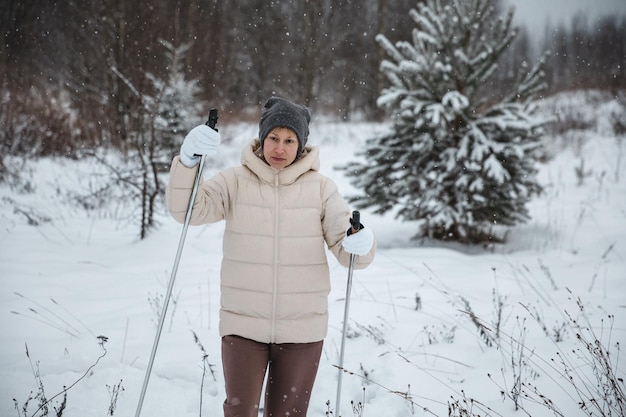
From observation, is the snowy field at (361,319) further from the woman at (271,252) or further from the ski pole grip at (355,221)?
the ski pole grip at (355,221)

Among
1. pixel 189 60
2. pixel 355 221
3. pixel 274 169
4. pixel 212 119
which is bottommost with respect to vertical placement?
pixel 355 221

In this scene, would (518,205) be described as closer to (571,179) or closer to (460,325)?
(460,325)

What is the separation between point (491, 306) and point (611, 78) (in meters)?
17.4

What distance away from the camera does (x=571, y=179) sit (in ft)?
34.1

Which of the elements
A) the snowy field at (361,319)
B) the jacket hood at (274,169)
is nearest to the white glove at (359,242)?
the jacket hood at (274,169)

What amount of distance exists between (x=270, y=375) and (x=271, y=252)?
1.82 ft

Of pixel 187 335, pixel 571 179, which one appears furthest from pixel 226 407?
pixel 571 179

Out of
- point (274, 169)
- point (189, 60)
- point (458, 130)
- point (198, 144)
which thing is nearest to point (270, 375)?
point (274, 169)

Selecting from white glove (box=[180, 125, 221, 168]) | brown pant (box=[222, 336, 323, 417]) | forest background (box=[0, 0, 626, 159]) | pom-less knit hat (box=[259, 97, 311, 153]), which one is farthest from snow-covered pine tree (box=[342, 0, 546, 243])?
white glove (box=[180, 125, 221, 168])

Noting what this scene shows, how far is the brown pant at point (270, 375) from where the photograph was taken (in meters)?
1.83

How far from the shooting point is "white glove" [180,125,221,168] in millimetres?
1872

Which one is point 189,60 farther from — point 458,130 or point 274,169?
point 274,169

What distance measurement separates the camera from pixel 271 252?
1.90 m

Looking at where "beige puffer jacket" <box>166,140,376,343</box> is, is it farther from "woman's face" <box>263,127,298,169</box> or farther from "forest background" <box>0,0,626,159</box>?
"forest background" <box>0,0,626,159</box>
